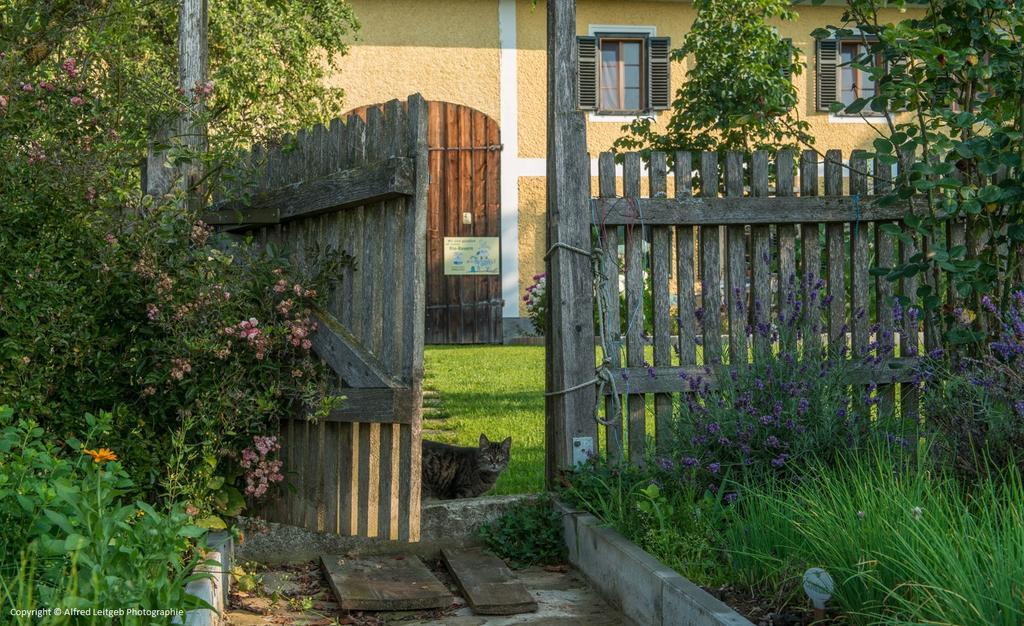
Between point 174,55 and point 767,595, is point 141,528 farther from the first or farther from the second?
point 174,55

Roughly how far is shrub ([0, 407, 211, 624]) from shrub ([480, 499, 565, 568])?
2.09 m

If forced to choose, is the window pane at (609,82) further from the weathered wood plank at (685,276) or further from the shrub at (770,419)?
the shrub at (770,419)

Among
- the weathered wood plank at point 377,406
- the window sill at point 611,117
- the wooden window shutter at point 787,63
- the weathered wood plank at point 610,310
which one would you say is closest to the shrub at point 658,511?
the weathered wood plank at point 610,310

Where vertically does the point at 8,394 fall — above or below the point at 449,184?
below

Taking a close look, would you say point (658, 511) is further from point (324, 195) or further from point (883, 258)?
point (883, 258)

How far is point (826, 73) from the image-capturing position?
671 inches

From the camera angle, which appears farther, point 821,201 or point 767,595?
point 821,201

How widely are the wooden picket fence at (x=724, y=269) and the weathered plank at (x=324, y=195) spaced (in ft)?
3.80

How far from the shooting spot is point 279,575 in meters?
5.07

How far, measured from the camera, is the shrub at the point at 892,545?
2.95 meters

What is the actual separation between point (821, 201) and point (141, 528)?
3.89 m

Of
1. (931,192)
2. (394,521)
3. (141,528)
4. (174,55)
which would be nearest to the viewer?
(141,528)

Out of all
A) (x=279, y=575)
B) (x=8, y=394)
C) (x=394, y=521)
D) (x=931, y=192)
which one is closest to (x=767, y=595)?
(x=394, y=521)

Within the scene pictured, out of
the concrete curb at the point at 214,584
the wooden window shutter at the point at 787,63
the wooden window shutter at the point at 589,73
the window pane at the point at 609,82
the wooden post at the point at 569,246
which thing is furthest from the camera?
the window pane at the point at 609,82
